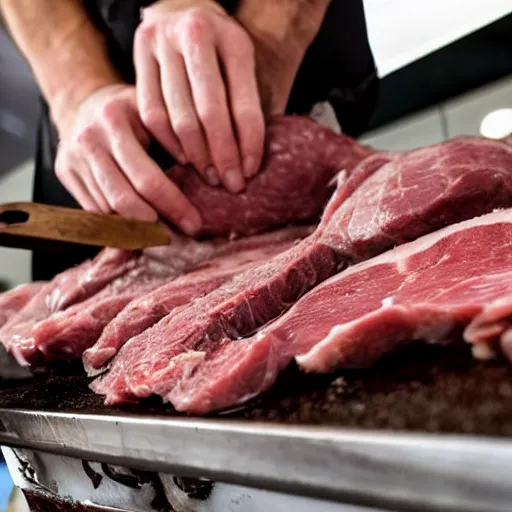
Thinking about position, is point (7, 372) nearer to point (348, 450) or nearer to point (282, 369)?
point (282, 369)

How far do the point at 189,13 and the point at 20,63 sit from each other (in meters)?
2.37

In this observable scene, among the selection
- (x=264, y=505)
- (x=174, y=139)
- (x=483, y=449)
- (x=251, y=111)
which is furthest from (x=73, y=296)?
(x=483, y=449)

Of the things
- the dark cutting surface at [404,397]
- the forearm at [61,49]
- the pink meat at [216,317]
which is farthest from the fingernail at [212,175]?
the dark cutting surface at [404,397]

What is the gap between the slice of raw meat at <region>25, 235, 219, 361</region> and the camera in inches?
58.7

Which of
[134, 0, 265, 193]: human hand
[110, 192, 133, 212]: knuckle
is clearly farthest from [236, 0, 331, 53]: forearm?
[110, 192, 133, 212]: knuckle

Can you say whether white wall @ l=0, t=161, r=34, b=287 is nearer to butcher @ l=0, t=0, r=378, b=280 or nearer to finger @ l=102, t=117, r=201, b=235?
butcher @ l=0, t=0, r=378, b=280

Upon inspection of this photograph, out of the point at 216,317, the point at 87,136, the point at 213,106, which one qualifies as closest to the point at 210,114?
the point at 213,106

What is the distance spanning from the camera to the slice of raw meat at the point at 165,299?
51.3 inches

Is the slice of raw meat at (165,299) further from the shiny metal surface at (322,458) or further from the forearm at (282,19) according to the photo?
the forearm at (282,19)

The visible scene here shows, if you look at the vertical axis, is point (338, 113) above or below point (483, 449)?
below

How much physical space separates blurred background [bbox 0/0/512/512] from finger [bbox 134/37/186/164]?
1.39 metres

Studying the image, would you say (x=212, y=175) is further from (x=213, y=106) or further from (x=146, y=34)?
(x=146, y=34)

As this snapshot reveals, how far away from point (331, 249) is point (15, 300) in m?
1.14

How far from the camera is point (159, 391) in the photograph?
95 cm
